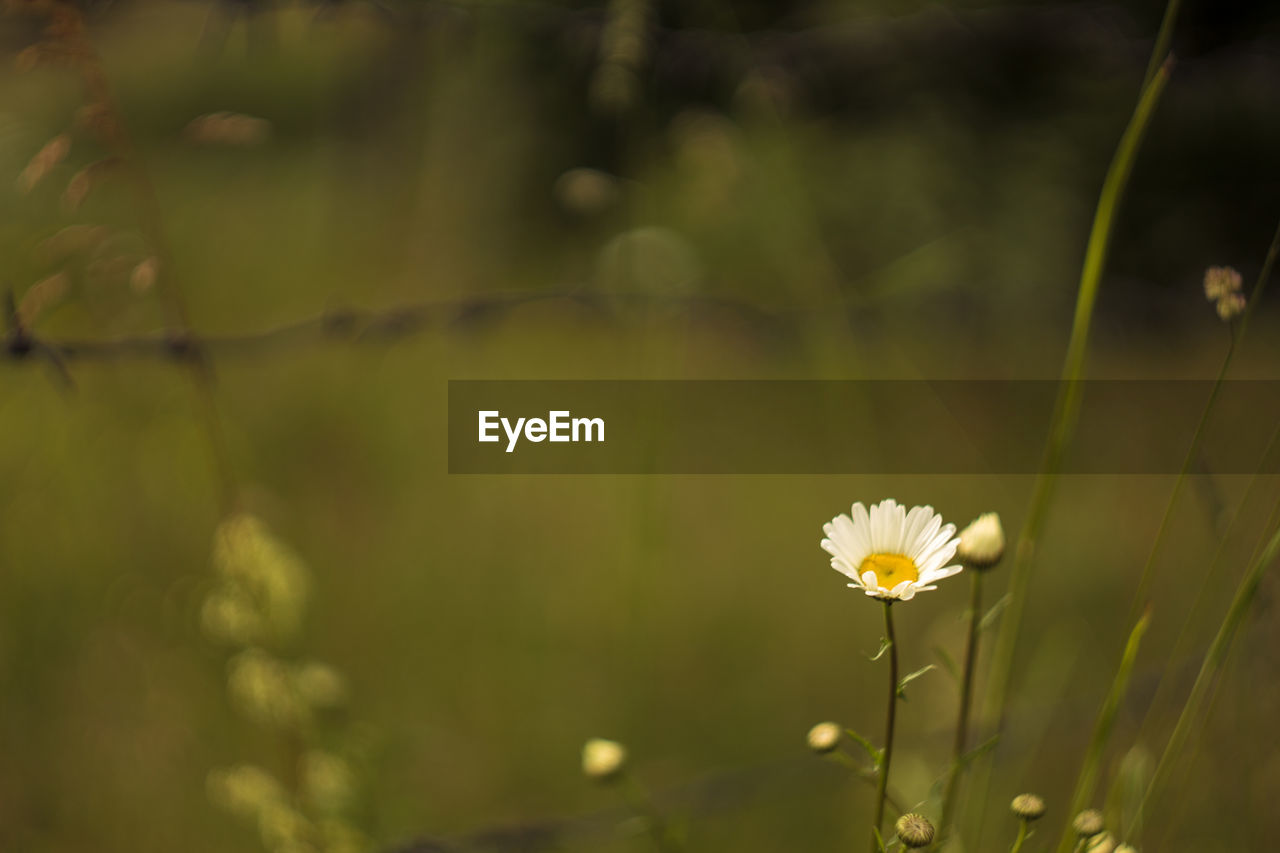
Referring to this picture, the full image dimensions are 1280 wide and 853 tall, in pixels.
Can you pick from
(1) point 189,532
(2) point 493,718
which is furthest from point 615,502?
(1) point 189,532

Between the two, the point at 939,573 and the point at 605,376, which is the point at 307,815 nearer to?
the point at 939,573

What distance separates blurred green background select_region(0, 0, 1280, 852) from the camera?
0.93 m

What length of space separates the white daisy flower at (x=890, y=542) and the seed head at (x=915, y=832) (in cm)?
10

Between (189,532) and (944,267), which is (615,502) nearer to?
(189,532)

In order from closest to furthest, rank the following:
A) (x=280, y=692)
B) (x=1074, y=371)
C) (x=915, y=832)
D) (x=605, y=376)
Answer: (x=915, y=832), (x=1074, y=371), (x=280, y=692), (x=605, y=376)

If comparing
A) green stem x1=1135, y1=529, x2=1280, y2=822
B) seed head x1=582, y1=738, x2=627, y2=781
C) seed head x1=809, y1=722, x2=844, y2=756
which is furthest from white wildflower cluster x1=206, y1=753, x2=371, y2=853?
green stem x1=1135, y1=529, x2=1280, y2=822

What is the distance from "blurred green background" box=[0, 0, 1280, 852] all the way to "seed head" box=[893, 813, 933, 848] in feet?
0.96

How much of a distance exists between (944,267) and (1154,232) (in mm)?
787

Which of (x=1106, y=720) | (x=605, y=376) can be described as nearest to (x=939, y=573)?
(x=1106, y=720)

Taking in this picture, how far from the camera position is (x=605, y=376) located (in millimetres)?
2021

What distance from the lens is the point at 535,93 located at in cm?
279

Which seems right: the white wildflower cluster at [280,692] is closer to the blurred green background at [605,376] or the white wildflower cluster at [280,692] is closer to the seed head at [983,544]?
the blurred green background at [605,376]

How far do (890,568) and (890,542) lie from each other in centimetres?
2

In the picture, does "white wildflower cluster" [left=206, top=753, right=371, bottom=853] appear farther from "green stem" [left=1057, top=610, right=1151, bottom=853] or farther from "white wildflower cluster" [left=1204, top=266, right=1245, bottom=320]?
"white wildflower cluster" [left=1204, top=266, right=1245, bottom=320]
